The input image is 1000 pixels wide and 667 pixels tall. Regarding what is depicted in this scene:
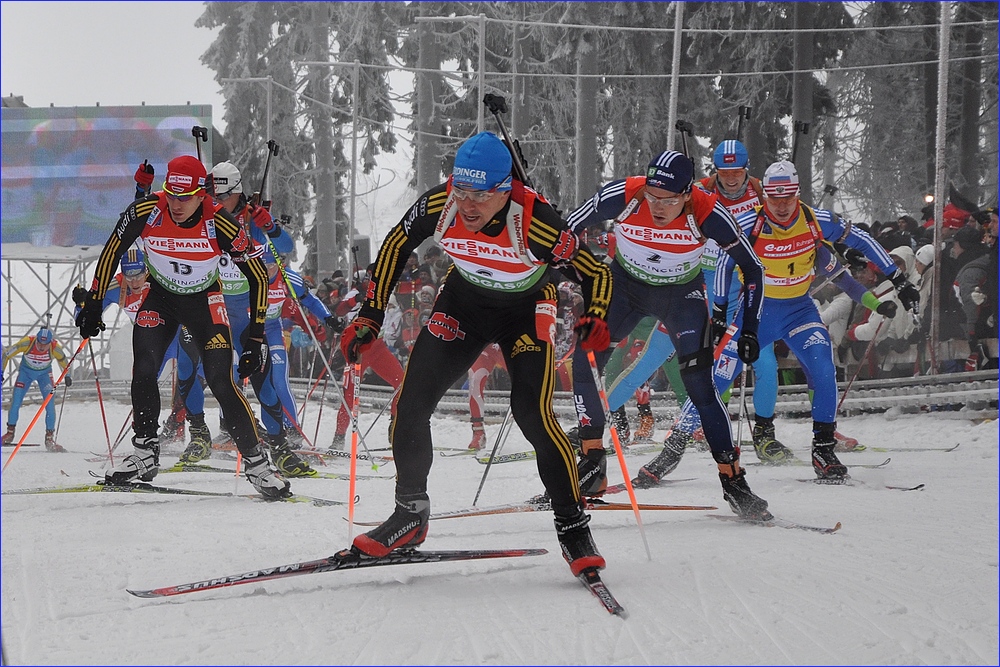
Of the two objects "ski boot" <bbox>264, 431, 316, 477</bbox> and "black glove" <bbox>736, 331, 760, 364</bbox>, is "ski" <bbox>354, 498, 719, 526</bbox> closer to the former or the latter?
"black glove" <bbox>736, 331, 760, 364</bbox>

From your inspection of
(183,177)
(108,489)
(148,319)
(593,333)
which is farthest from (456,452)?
(593,333)

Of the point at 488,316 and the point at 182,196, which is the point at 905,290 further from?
the point at 182,196

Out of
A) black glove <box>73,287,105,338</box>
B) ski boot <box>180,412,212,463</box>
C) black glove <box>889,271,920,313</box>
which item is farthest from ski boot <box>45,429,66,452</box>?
black glove <box>889,271,920,313</box>

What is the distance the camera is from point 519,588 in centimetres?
371

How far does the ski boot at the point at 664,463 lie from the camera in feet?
21.7

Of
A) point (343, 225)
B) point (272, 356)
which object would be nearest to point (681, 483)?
point (272, 356)

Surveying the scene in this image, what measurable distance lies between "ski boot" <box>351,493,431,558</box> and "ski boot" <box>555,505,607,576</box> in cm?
58

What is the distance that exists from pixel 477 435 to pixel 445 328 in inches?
240

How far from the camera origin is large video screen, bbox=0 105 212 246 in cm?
2248

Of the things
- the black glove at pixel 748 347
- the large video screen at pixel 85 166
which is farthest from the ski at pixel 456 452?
the large video screen at pixel 85 166

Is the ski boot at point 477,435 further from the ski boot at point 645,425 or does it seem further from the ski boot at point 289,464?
the ski boot at point 289,464

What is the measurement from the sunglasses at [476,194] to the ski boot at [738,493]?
7.40 feet

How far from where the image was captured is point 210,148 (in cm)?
2238

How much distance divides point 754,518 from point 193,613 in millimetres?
2963
